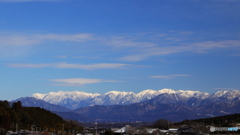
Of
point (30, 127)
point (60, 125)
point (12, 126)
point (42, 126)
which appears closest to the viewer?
point (12, 126)

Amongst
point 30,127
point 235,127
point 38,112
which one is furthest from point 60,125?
point 235,127

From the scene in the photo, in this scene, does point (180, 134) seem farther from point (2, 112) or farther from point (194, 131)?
point (2, 112)

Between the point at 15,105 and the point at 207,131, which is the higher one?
the point at 15,105

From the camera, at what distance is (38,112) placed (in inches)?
6850

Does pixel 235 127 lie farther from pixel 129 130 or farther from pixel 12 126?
pixel 12 126

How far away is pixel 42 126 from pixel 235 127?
234ft

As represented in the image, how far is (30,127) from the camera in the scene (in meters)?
Answer: 144

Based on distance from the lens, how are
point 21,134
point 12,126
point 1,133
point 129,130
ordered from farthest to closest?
point 129,130 < point 12,126 < point 21,134 < point 1,133

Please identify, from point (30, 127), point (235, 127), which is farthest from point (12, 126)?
point (235, 127)

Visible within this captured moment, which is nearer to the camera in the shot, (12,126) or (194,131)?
(12,126)

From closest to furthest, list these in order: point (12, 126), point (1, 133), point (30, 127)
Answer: point (1, 133) < point (12, 126) < point (30, 127)

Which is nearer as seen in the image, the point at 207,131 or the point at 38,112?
the point at 207,131

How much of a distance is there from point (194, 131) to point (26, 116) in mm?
57155

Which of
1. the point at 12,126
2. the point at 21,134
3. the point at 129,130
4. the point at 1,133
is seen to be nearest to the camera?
the point at 1,133
